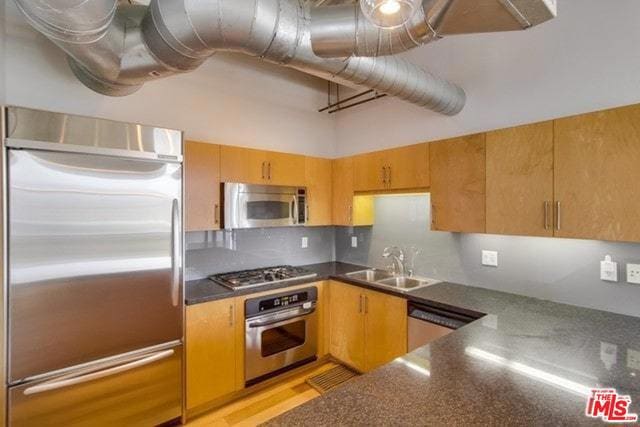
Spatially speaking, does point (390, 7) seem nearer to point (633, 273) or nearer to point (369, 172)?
point (369, 172)

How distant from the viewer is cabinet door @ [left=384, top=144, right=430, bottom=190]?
2479mm

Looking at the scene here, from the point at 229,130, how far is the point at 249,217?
0.92 metres

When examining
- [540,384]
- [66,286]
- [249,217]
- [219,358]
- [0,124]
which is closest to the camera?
[540,384]

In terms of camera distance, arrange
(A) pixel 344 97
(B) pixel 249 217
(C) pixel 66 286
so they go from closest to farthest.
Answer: (C) pixel 66 286, (B) pixel 249 217, (A) pixel 344 97

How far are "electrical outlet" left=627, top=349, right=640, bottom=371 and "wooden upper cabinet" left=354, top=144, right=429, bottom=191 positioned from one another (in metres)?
1.48

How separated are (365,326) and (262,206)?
1.35m

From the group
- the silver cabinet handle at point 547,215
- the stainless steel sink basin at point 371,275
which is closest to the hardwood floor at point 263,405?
the stainless steel sink basin at point 371,275

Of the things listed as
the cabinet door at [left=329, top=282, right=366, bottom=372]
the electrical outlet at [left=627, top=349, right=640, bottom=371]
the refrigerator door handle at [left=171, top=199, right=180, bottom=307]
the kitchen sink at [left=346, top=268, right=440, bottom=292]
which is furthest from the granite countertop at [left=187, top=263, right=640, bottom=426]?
the refrigerator door handle at [left=171, top=199, right=180, bottom=307]

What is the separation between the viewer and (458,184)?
2260 mm

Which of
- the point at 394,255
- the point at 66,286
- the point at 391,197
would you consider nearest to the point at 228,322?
the point at 66,286

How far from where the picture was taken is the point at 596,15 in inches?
74.5

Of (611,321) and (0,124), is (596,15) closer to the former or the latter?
(611,321)

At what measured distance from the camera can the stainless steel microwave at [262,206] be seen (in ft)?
8.38

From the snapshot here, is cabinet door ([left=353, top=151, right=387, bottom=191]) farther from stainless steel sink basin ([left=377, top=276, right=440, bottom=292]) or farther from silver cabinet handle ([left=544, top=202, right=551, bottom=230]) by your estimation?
silver cabinet handle ([left=544, top=202, right=551, bottom=230])
